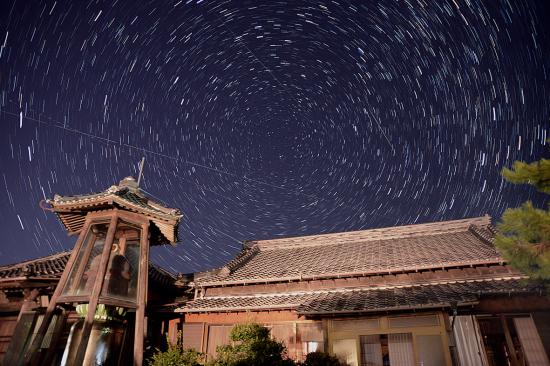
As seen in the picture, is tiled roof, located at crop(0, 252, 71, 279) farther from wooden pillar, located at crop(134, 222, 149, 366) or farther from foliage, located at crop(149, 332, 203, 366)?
foliage, located at crop(149, 332, 203, 366)

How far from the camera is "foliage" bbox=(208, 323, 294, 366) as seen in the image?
837cm

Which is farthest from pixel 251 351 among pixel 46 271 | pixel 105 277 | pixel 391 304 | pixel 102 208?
pixel 46 271

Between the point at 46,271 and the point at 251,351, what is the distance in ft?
29.2

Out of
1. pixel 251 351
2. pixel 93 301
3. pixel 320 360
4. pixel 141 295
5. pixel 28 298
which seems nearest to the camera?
pixel 251 351

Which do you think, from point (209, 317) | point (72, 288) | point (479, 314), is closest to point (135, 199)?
point (72, 288)

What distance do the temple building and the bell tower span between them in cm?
4

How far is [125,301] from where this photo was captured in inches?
393

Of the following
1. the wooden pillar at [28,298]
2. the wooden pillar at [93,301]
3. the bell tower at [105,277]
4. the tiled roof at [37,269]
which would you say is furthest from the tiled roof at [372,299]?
the wooden pillar at [28,298]

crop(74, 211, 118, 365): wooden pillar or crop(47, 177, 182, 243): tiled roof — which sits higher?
crop(47, 177, 182, 243): tiled roof

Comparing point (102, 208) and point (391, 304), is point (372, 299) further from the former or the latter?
point (102, 208)

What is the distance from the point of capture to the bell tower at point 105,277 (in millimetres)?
9453

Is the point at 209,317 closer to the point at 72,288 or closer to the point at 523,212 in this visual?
the point at 72,288

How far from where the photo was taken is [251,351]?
8.50m

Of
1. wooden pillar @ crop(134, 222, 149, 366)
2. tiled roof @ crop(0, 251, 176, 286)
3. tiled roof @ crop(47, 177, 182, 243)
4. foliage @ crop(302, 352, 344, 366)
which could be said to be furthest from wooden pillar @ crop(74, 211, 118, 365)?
foliage @ crop(302, 352, 344, 366)
